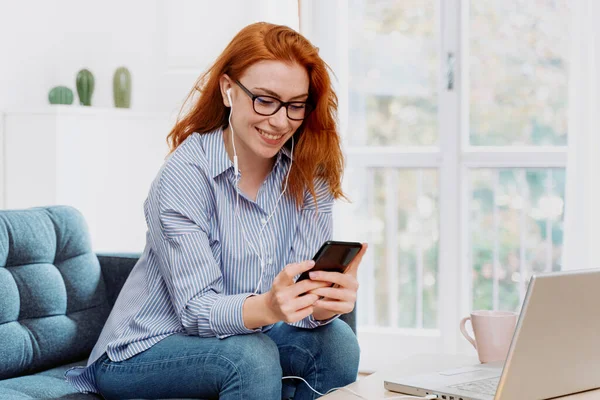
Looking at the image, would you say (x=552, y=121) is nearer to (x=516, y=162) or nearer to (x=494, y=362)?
(x=516, y=162)

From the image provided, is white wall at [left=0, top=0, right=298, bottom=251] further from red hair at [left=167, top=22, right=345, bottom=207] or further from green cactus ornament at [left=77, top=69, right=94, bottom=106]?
red hair at [left=167, top=22, right=345, bottom=207]

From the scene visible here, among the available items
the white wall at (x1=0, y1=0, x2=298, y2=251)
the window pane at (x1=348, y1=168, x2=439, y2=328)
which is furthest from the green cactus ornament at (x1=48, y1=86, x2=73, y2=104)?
the window pane at (x1=348, y1=168, x2=439, y2=328)

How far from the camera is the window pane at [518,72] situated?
3613 mm

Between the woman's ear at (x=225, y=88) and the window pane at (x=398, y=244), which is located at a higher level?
the woman's ear at (x=225, y=88)

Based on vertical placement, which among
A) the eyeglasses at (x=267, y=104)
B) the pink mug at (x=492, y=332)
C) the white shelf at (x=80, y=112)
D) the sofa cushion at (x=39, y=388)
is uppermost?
the white shelf at (x=80, y=112)

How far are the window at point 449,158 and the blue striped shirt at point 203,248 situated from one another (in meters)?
1.72

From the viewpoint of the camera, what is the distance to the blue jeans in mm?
1636

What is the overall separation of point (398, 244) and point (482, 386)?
266 centimetres

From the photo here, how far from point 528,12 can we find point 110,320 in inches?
98.4

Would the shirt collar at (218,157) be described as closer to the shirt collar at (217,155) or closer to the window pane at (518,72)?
the shirt collar at (217,155)

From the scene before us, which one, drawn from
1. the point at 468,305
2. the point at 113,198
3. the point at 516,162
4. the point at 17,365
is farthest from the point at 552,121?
the point at 17,365

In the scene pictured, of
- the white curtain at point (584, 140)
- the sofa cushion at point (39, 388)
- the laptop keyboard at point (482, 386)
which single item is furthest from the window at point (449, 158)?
the laptop keyboard at point (482, 386)

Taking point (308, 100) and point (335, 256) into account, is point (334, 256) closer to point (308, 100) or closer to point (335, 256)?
point (335, 256)

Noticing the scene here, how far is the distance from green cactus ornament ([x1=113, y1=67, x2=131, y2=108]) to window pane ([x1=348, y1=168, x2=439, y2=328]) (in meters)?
1.12
